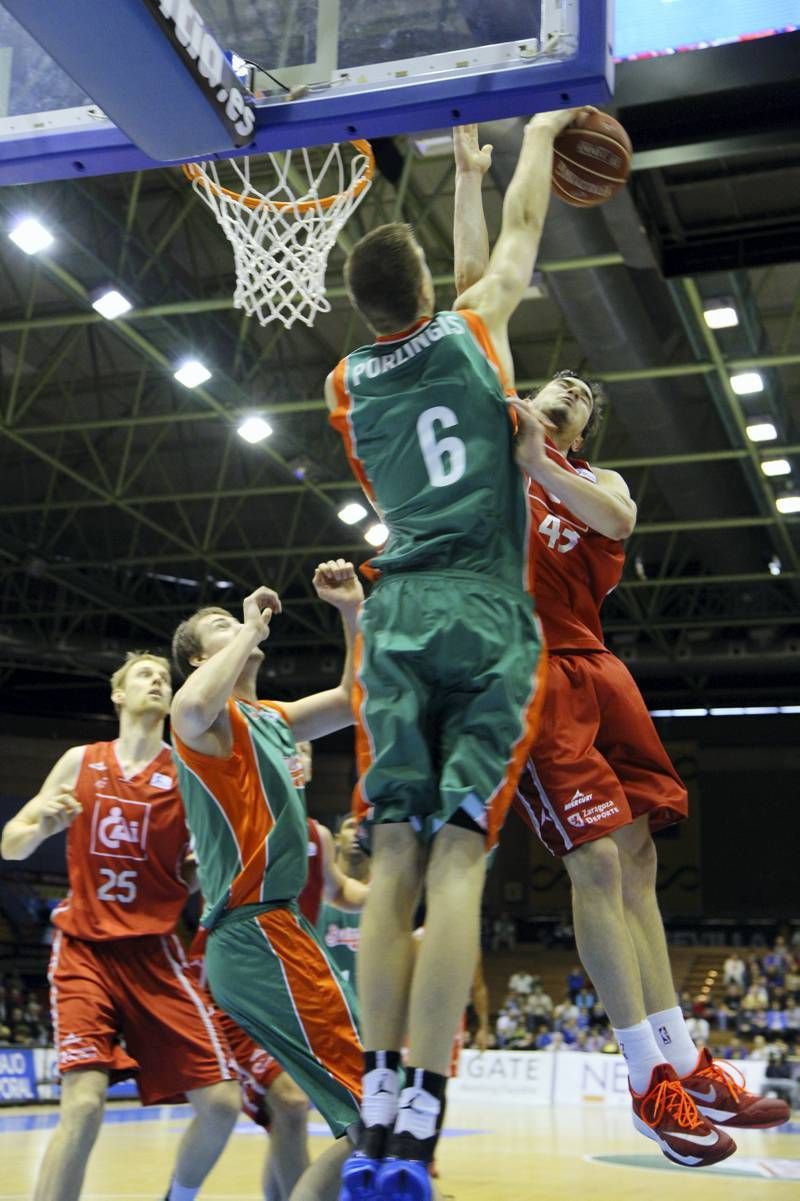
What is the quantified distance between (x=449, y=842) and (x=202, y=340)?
13.8 m

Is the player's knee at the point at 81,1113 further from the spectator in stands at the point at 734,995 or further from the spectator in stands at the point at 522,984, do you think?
the spectator in stands at the point at 522,984

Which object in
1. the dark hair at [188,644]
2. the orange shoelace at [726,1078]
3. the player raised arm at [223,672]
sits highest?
the dark hair at [188,644]

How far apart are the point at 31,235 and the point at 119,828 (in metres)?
8.21

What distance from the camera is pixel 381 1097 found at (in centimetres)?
280

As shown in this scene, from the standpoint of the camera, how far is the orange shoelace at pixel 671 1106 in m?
3.71

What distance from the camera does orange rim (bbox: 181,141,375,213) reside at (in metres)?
5.59

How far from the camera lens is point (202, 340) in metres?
16.0

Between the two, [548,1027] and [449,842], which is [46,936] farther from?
[449,842]

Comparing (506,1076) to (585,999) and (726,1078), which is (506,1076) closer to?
(585,999)

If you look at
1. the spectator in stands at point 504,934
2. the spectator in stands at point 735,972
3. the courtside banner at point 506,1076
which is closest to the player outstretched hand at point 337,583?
the courtside banner at point 506,1076

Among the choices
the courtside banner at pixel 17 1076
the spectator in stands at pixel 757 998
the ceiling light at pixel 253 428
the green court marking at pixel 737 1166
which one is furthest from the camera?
the spectator in stands at pixel 757 998

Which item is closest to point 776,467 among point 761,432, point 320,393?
point 761,432

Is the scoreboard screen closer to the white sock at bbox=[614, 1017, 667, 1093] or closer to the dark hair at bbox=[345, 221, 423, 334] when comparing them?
the dark hair at bbox=[345, 221, 423, 334]

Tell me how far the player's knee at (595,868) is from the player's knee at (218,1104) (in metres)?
1.95
